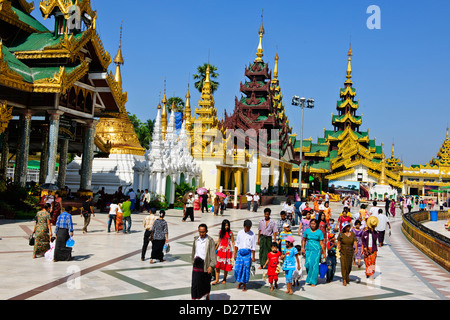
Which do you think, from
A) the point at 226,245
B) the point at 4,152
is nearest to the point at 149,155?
the point at 4,152

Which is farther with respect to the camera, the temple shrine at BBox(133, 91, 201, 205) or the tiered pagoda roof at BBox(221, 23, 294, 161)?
the tiered pagoda roof at BBox(221, 23, 294, 161)

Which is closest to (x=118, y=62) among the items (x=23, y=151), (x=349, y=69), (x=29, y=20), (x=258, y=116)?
(x=29, y=20)

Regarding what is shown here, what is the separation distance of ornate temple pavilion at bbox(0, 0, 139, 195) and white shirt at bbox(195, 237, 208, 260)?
12763mm

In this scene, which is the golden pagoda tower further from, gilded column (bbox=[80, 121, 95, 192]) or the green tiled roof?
the green tiled roof

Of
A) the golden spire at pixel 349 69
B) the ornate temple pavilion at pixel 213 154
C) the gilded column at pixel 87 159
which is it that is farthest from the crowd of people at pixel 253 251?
the golden spire at pixel 349 69

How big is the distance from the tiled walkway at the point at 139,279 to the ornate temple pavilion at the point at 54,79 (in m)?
7.30

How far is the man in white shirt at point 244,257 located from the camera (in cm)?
818

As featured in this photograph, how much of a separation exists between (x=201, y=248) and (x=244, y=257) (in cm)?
126

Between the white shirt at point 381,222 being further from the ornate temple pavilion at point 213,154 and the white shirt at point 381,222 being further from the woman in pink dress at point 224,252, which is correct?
the ornate temple pavilion at point 213,154

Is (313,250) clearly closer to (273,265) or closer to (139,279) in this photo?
(273,265)

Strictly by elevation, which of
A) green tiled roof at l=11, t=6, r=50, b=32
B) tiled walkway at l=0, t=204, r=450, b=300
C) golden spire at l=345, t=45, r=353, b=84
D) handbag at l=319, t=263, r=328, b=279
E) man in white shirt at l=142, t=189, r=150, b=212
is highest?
golden spire at l=345, t=45, r=353, b=84

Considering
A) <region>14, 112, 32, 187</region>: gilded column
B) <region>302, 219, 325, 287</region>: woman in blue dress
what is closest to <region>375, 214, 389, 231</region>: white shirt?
<region>302, 219, 325, 287</region>: woman in blue dress

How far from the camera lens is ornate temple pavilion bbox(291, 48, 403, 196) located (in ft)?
201

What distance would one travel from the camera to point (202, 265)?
7.05m
